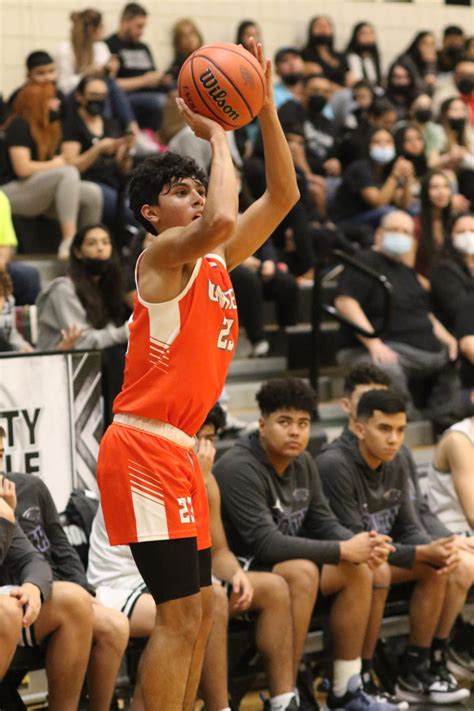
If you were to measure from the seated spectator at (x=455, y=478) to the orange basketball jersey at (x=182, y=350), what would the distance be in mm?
2540

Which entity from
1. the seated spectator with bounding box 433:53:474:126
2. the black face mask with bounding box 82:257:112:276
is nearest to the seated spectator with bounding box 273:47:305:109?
the seated spectator with bounding box 433:53:474:126

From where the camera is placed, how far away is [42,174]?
776 cm

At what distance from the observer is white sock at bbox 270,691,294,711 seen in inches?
198

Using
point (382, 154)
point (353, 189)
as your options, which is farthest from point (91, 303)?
point (382, 154)

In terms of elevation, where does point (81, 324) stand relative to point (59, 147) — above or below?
below

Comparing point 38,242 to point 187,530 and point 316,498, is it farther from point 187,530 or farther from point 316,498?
point 187,530

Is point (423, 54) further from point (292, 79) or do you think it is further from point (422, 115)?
point (292, 79)

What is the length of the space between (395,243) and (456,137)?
3.36 metres

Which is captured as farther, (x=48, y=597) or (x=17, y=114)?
(x=17, y=114)

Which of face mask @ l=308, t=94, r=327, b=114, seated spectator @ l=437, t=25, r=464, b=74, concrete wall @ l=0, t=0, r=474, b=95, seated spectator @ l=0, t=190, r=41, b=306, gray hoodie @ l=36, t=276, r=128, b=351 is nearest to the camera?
gray hoodie @ l=36, t=276, r=128, b=351

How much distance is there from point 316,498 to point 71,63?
515 centimetres

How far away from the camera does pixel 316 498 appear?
555cm

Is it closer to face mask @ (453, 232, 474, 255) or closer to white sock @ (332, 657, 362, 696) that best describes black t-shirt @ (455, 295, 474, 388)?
face mask @ (453, 232, 474, 255)

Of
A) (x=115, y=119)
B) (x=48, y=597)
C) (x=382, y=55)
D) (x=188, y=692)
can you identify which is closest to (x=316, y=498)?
(x=48, y=597)
